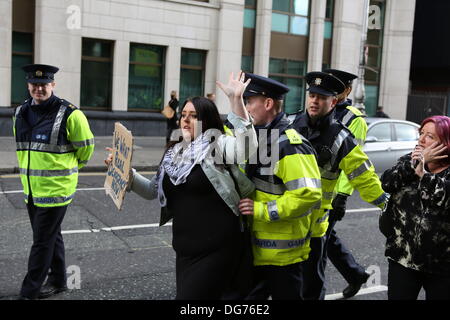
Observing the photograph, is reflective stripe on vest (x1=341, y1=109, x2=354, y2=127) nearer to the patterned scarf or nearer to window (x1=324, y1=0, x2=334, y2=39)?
the patterned scarf

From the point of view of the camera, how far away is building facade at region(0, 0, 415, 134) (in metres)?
16.9

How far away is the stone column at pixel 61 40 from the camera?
54.9 ft

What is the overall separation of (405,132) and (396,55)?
54.0 feet

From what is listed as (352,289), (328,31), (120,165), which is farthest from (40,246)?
(328,31)

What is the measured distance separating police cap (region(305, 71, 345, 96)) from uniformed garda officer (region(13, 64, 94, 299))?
205 centimetres

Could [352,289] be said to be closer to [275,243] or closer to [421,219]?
[421,219]

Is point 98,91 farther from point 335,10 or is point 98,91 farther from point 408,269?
point 408,269

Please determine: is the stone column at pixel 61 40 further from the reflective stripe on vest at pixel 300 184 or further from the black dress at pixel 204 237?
the reflective stripe on vest at pixel 300 184

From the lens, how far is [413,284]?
3.22 metres

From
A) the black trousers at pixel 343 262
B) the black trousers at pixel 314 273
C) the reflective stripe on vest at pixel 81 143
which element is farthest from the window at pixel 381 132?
the reflective stripe on vest at pixel 81 143

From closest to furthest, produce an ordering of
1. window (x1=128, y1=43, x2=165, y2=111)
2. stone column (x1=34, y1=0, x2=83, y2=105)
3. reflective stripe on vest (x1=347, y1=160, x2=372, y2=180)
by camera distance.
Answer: reflective stripe on vest (x1=347, y1=160, x2=372, y2=180) → stone column (x1=34, y1=0, x2=83, y2=105) → window (x1=128, y1=43, x2=165, y2=111)

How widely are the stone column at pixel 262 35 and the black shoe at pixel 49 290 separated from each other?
17.6m

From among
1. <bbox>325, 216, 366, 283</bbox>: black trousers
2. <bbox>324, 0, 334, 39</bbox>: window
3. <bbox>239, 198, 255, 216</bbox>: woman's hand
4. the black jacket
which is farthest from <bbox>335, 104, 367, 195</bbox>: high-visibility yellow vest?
<bbox>324, 0, 334, 39</bbox>: window

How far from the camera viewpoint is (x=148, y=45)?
1919cm
